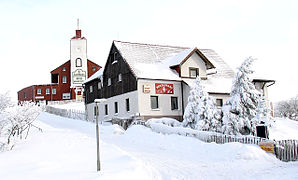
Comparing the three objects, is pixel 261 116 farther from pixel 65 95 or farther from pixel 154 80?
pixel 65 95

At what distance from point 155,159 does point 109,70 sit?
23.0 meters

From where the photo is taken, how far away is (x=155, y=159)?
19.2m

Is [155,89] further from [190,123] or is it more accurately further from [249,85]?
[249,85]

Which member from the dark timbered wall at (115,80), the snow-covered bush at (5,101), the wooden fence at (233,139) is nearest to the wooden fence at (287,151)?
the wooden fence at (233,139)

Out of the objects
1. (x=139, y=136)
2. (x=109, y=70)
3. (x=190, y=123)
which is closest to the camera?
(x=139, y=136)

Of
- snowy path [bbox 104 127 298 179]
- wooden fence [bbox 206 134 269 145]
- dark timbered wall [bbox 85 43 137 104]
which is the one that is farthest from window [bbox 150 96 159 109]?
wooden fence [bbox 206 134 269 145]

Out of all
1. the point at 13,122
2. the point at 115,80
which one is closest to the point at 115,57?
the point at 115,80

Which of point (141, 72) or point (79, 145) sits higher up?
point (141, 72)

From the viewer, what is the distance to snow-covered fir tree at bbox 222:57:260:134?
2759cm

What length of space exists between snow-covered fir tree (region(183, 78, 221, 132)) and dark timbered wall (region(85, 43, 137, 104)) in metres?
6.87

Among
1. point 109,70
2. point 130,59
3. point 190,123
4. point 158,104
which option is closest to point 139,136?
point 190,123

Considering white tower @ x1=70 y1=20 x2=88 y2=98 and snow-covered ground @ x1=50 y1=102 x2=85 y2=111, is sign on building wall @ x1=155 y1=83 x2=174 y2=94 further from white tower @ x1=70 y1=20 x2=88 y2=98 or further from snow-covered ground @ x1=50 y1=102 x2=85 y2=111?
white tower @ x1=70 y1=20 x2=88 y2=98

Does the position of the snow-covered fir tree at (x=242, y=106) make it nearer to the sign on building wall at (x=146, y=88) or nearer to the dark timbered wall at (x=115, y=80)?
the sign on building wall at (x=146, y=88)

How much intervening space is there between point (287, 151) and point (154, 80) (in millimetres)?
16947
